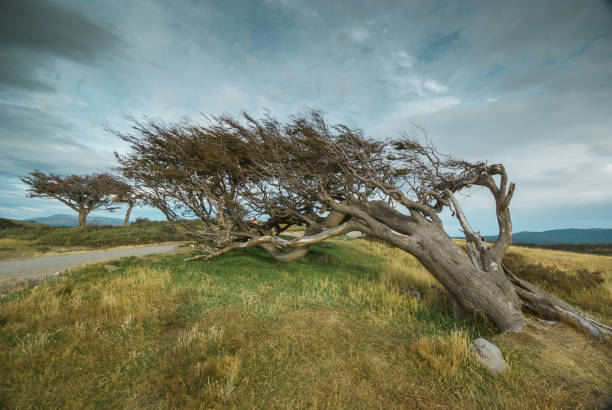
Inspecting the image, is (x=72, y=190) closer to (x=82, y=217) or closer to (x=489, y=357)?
(x=82, y=217)

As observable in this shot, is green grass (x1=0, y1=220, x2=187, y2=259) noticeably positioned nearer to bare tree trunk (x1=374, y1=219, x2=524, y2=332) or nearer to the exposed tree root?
bare tree trunk (x1=374, y1=219, x2=524, y2=332)

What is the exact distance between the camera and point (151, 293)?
6145 mm

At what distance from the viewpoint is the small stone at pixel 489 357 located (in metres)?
3.41

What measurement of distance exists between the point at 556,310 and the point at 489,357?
3.35 metres

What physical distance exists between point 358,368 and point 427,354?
3.83 feet

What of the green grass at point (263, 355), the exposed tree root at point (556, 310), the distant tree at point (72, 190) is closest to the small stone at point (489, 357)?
the green grass at point (263, 355)

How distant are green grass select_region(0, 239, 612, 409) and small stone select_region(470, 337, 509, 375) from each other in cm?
13

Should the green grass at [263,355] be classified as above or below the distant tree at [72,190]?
below

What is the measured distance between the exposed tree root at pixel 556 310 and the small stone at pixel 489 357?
9.47 ft

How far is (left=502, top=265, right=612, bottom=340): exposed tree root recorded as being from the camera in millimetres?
4728

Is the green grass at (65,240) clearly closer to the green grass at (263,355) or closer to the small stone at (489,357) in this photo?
the green grass at (263,355)

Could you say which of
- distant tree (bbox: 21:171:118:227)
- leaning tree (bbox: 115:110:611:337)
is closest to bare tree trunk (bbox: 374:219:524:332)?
leaning tree (bbox: 115:110:611:337)

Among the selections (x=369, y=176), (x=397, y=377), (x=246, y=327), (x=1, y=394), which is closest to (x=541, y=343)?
(x=397, y=377)

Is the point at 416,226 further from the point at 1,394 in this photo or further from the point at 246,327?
the point at 1,394
